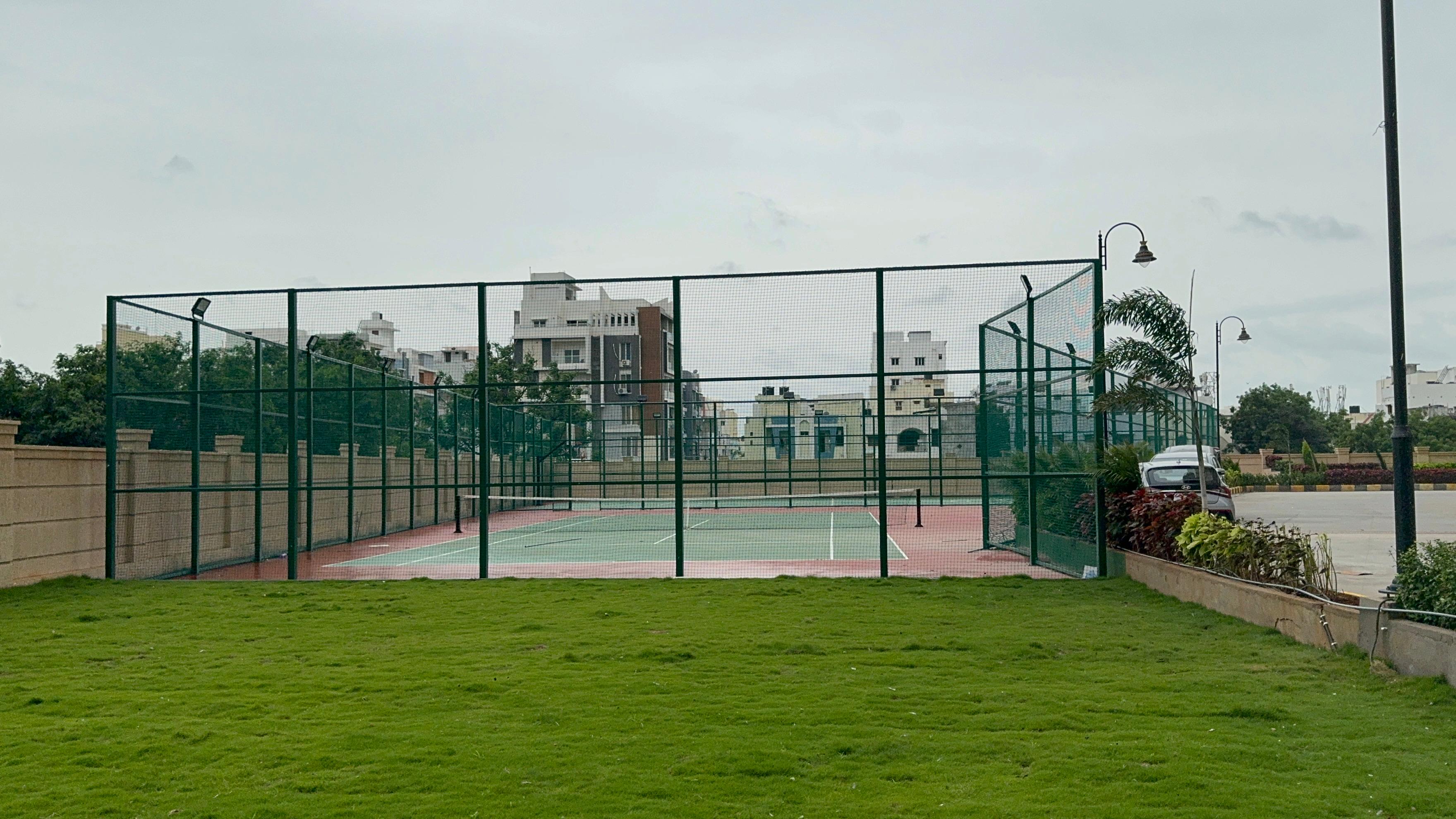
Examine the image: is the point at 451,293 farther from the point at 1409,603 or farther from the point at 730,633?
the point at 1409,603

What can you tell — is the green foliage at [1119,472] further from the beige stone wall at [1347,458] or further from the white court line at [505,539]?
the beige stone wall at [1347,458]

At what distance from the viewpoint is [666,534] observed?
24.7 metres

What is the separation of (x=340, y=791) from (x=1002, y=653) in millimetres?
5186

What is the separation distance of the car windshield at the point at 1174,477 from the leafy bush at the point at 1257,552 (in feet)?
29.4

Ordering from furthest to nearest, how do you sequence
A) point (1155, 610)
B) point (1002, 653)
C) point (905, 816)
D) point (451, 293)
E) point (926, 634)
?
point (451, 293), point (1155, 610), point (926, 634), point (1002, 653), point (905, 816)

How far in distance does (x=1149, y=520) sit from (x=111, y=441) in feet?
42.1

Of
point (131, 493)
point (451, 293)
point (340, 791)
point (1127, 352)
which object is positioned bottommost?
point (340, 791)

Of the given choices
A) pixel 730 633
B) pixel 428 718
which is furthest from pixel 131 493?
pixel 428 718

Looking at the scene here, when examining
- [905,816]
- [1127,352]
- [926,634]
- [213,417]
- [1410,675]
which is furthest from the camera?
[213,417]

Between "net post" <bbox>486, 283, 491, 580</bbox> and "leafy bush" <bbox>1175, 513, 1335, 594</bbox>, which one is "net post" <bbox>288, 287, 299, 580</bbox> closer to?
"net post" <bbox>486, 283, 491, 580</bbox>

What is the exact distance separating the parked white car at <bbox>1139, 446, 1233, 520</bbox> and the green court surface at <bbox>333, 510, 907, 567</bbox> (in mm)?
4782

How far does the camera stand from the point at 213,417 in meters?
17.3

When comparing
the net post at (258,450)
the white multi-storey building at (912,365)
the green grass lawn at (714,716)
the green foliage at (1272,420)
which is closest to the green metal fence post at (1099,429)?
the white multi-storey building at (912,365)

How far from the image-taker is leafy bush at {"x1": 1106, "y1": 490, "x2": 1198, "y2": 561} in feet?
43.6
